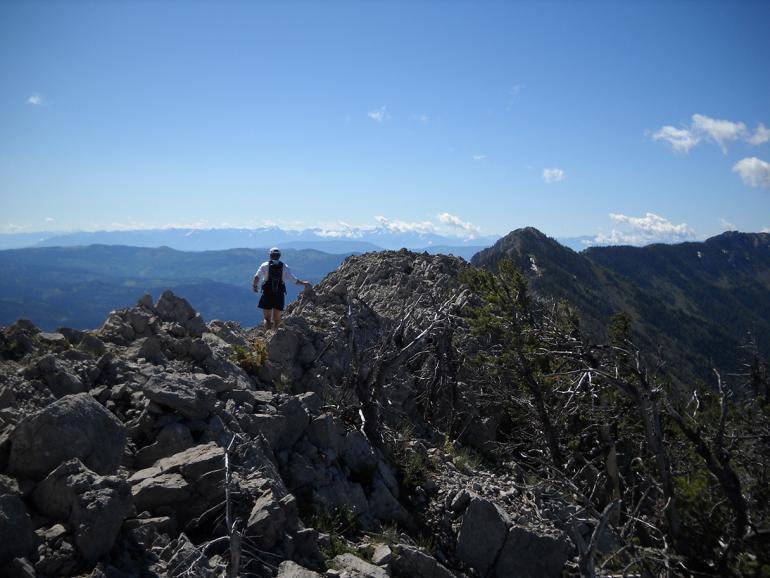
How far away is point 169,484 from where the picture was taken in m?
6.85

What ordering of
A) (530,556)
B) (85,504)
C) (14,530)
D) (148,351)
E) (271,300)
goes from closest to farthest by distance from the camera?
1. (14,530)
2. (85,504)
3. (530,556)
4. (148,351)
5. (271,300)

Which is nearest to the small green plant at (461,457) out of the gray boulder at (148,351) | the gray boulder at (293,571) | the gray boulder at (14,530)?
the gray boulder at (293,571)

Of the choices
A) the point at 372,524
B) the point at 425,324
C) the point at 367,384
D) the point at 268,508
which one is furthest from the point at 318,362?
the point at 268,508

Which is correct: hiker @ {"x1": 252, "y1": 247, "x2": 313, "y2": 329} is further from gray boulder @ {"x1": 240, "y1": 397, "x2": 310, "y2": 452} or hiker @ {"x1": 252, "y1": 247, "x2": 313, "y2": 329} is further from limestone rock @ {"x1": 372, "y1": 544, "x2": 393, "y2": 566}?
limestone rock @ {"x1": 372, "y1": 544, "x2": 393, "y2": 566}

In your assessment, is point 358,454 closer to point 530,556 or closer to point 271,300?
point 530,556

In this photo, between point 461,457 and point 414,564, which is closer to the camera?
point 414,564

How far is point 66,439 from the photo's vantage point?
20.2ft

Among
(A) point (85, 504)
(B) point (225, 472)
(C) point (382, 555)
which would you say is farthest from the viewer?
(C) point (382, 555)

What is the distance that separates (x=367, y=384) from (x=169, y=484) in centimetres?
598

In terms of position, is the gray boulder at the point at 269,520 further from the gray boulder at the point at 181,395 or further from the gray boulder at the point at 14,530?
the gray boulder at the point at 14,530

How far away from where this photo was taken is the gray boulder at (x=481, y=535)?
905 cm

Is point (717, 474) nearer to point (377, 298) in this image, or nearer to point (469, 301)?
point (469, 301)

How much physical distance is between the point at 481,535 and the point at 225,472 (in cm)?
499

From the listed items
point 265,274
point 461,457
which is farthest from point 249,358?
point 461,457
